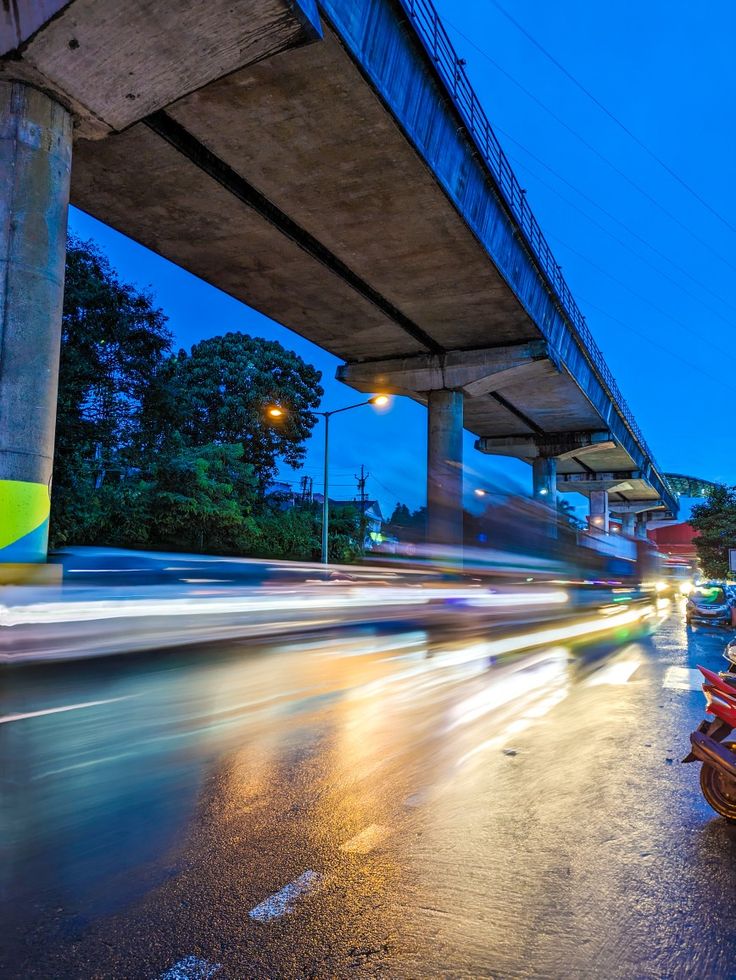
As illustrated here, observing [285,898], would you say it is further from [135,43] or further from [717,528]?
[717,528]

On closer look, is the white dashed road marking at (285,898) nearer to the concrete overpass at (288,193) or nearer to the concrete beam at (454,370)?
the concrete overpass at (288,193)

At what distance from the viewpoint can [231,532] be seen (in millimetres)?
28828

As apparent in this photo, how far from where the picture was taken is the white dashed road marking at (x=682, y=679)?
29.6 ft

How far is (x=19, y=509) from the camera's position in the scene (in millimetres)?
8977

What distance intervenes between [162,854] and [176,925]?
2.38 ft

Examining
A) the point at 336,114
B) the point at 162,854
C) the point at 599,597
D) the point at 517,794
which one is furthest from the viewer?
the point at 599,597

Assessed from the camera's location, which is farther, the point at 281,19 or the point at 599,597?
the point at 599,597

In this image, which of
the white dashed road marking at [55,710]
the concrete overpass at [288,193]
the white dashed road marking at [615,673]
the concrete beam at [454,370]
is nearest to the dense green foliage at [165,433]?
the concrete overpass at [288,193]

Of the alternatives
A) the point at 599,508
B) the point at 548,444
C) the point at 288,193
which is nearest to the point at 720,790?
Answer: the point at 288,193

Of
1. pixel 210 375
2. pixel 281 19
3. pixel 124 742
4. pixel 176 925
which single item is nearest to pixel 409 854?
pixel 176 925

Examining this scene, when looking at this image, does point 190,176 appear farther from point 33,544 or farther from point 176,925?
point 176,925

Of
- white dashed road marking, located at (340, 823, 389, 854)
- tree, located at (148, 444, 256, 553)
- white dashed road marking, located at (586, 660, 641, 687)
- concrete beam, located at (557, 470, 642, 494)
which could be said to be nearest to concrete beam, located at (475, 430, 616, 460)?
concrete beam, located at (557, 470, 642, 494)

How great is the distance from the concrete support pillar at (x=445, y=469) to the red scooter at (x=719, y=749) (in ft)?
68.5

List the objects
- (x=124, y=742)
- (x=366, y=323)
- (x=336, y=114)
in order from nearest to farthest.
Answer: (x=124, y=742) < (x=336, y=114) < (x=366, y=323)
